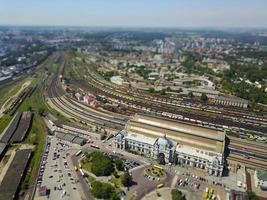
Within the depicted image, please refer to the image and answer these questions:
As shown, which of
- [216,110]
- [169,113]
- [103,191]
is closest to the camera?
[103,191]

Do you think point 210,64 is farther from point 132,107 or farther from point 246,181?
point 246,181

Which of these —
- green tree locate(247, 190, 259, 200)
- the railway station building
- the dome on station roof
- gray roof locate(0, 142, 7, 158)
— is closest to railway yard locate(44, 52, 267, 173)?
the railway station building

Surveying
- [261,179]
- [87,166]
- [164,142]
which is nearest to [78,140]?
[87,166]

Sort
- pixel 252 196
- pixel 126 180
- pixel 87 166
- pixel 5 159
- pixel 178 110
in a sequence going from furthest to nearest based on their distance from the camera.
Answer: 1. pixel 178 110
2. pixel 5 159
3. pixel 87 166
4. pixel 126 180
5. pixel 252 196

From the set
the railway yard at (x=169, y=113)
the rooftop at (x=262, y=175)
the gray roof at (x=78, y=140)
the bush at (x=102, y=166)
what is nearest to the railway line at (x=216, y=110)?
the railway yard at (x=169, y=113)

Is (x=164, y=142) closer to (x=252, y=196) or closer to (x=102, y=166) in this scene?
(x=102, y=166)

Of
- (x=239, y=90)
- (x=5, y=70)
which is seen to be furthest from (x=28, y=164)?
(x=5, y=70)

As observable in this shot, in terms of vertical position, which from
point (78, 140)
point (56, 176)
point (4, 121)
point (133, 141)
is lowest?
point (4, 121)
